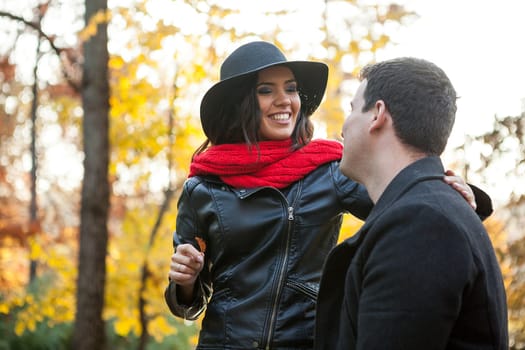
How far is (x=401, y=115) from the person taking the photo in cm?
170

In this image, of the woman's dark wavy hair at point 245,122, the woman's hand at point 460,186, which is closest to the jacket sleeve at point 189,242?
the woman's dark wavy hair at point 245,122

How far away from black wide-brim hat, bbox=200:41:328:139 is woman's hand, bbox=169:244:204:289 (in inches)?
23.8

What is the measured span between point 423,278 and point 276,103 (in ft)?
4.08

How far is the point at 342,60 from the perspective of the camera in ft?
14.2

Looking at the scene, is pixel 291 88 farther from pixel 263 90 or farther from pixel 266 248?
pixel 266 248

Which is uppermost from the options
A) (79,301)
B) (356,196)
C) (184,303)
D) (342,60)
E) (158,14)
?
(158,14)

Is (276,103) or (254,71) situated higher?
(254,71)

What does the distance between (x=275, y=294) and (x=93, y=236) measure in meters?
4.01

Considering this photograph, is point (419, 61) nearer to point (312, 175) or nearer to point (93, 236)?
point (312, 175)

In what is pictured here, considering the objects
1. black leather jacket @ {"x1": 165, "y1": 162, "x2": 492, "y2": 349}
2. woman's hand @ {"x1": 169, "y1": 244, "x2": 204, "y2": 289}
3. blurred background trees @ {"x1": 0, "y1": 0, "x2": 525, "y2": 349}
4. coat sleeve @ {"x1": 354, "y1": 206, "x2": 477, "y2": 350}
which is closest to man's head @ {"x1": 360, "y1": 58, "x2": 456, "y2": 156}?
coat sleeve @ {"x1": 354, "y1": 206, "x2": 477, "y2": 350}

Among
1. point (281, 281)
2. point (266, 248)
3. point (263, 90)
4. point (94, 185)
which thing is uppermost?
point (263, 90)

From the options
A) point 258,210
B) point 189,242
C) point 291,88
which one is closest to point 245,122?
point 291,88

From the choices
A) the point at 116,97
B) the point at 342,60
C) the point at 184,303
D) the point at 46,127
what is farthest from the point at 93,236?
the point at 46,127

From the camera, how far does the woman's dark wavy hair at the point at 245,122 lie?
8.24 ft
